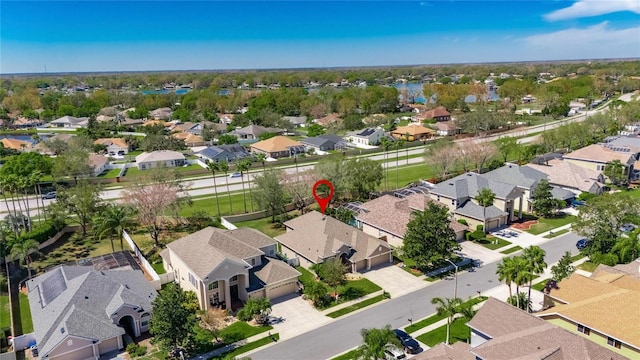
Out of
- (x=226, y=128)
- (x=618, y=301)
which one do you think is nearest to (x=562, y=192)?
(x=618, y=301)

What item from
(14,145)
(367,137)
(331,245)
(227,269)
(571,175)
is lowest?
(331,245)

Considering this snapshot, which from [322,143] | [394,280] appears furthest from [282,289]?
[322,143]

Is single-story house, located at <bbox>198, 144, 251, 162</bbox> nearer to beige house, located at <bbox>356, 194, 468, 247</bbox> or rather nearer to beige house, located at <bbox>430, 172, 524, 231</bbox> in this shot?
beige house, located at <bbox>356, 194, 468, 247</bbox>

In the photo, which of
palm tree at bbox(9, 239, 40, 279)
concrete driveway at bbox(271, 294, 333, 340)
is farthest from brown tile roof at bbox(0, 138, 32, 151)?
concrete driveway at bbox(271, 294, 333, 340)

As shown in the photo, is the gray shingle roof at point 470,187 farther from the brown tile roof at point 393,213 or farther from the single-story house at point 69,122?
the single-story house at point 69,122

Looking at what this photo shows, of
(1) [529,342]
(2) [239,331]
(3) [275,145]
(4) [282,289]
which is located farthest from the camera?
(3) [275,145]

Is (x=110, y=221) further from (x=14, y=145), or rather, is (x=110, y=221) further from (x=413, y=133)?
(x=413, y=133)

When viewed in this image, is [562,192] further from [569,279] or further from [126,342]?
[126,342]
